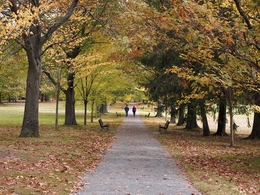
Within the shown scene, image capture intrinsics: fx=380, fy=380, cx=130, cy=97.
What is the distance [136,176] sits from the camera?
9.09 m

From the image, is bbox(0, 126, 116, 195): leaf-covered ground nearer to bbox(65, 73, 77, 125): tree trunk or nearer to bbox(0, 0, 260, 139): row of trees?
bbox(0, 0, 260, 139): row of trees

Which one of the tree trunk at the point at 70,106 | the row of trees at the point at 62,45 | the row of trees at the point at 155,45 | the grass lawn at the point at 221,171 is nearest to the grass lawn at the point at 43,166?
the grass lawn at the point at 221,171

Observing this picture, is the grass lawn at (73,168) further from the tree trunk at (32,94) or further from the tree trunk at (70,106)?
the tree trunk at (70,106)

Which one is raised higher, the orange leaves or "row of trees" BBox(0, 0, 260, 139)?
"row of trees" BBox(0, 0, 260, 139)

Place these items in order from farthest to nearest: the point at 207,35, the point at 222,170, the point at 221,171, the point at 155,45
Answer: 1. the point at 155,45
2. the point at 222,170
3. the point at 221,171
4. the point at 207,35

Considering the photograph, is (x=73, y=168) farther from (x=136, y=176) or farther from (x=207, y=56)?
(x=207, y=56)

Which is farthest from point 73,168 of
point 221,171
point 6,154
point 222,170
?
point 222,170

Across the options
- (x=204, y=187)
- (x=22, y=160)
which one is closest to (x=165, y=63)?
(x=22, y=160)

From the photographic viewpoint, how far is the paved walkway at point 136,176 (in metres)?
7.41

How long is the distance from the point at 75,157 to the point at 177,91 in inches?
456

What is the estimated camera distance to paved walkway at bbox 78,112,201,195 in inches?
292

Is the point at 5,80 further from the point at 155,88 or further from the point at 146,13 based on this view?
the point at 146,13

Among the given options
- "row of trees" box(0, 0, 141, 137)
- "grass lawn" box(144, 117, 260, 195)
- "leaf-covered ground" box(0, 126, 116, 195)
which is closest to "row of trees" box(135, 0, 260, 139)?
"grass lawn" box(144, 117, 260, 195)

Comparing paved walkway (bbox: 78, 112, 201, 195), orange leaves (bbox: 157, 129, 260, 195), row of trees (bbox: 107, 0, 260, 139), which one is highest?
row of trees (bbox: 107, 0, 260, 139)
